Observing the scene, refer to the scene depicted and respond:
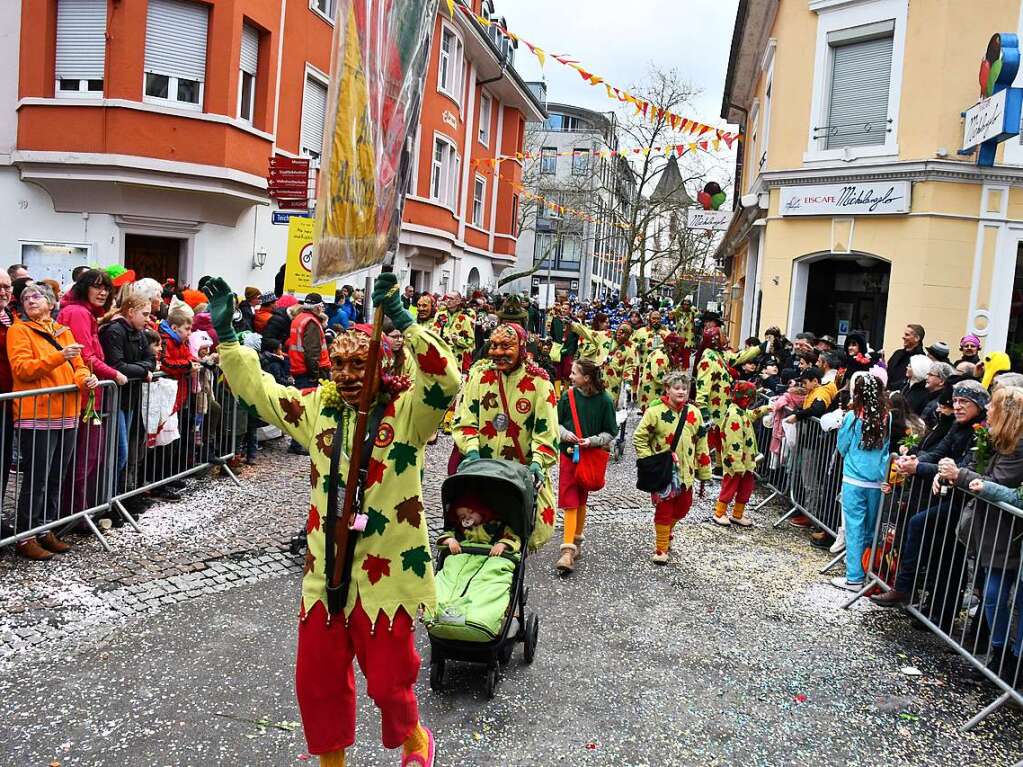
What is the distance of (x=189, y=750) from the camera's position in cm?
378

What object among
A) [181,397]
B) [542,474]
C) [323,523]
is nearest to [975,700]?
[542,474]

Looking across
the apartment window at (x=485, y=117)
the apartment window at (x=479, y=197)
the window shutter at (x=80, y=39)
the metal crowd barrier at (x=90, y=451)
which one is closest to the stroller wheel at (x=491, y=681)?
the metal crowd barrier at (x=90, y=451)

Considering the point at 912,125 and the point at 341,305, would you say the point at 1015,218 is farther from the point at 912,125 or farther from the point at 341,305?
the point at 341,305

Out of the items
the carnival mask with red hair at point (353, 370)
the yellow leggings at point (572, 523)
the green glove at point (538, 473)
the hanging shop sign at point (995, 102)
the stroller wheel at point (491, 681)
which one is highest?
the hanging shop sign at point (995, 102)

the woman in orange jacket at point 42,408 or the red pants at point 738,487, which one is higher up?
the woman in orange jacket at point 42,408

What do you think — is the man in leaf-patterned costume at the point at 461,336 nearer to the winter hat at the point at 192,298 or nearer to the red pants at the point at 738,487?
the winter hat at the point at 192,298

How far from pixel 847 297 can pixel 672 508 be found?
38.6 feet

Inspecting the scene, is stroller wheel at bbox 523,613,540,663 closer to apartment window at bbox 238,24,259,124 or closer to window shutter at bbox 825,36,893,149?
window shutter at bbox 825,36,893,149

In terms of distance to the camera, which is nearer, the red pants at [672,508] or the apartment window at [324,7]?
the red pants at [672,508]

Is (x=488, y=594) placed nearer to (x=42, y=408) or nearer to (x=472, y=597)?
(x=472, y=597)

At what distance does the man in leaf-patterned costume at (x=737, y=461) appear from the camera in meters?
8.62

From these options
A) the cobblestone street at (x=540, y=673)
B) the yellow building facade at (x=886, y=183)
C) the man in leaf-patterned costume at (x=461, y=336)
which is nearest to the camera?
the cobblestone street at (x=540, y=673)

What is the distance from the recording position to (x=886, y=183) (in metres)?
14.7

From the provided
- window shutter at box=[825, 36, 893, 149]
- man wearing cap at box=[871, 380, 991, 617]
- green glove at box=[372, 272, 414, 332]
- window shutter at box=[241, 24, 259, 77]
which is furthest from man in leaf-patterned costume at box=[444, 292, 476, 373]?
green glove at box=[372, 272, 414, 332]
